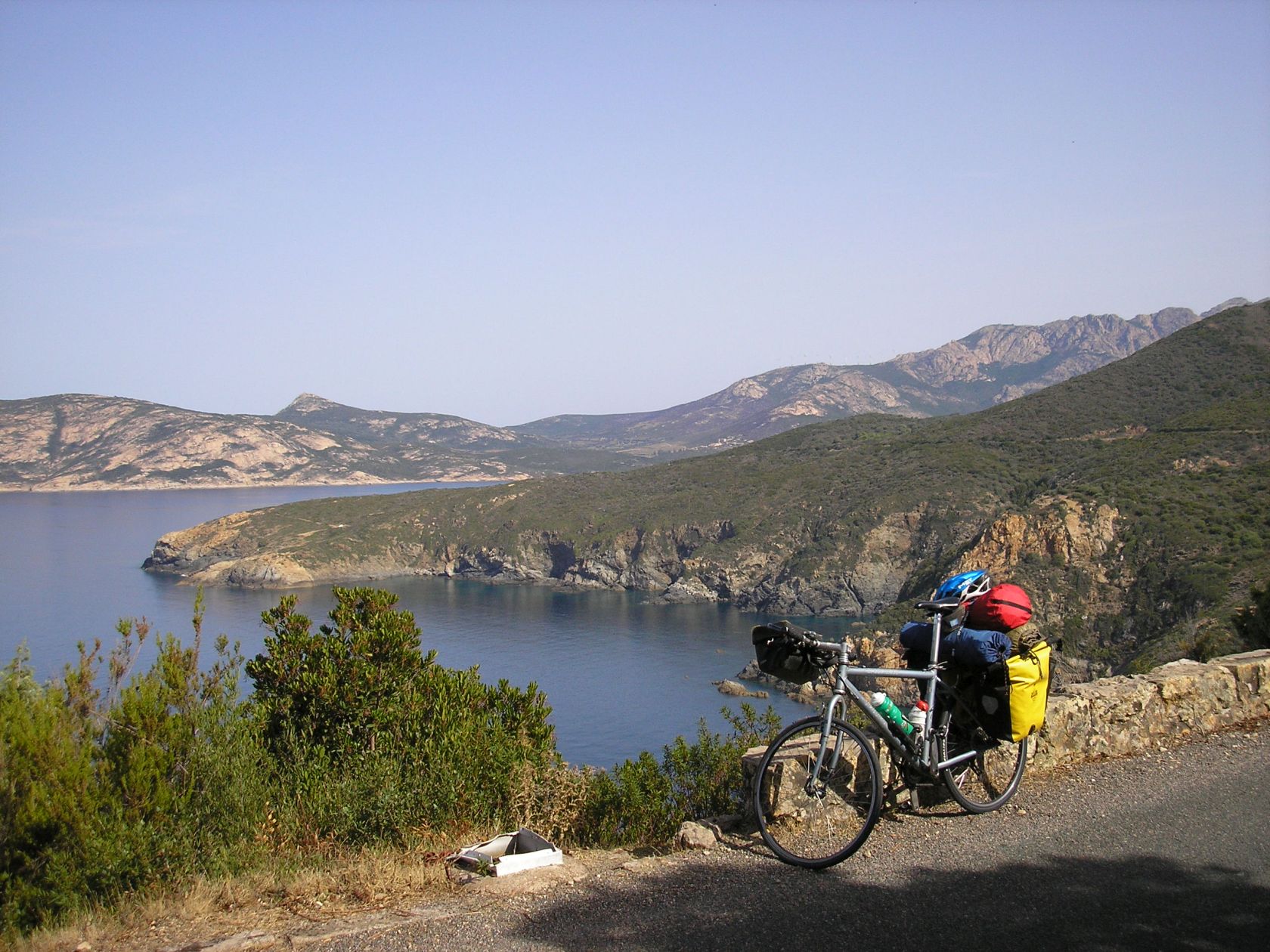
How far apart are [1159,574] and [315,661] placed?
46.7 meters

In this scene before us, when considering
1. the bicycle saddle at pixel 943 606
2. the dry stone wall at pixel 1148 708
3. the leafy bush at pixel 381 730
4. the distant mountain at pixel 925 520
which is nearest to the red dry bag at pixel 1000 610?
the bicycle saddle at pixel 943 606

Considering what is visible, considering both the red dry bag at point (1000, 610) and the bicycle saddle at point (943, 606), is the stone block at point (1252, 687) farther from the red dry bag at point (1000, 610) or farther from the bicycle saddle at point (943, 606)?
the bicycle saddle at point (943, 606)

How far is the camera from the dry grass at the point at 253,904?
4.02 meters

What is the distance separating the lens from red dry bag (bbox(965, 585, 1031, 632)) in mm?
4879

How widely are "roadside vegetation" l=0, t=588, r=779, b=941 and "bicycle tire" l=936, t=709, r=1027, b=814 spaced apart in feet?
4.40

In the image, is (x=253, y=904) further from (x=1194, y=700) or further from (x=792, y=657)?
(x=1194, y=700)

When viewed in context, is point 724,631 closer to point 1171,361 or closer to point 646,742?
point 646,742

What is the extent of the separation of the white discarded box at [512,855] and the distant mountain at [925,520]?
12.3 m

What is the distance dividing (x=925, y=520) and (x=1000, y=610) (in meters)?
76.6

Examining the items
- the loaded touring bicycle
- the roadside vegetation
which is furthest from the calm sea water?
the loaded touring bicycle

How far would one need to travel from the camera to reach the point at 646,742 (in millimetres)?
48406

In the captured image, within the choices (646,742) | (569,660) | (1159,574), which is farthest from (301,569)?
(1159,574)

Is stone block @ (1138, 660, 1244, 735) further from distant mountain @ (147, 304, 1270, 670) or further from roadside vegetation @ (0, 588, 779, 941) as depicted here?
distant mountain @ (147, 304, 1270, 670)

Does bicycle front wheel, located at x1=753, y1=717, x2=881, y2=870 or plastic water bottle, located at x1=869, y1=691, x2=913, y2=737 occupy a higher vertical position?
plastic water bottle, located at x1=869, y1=691, x2=913, y2=737
